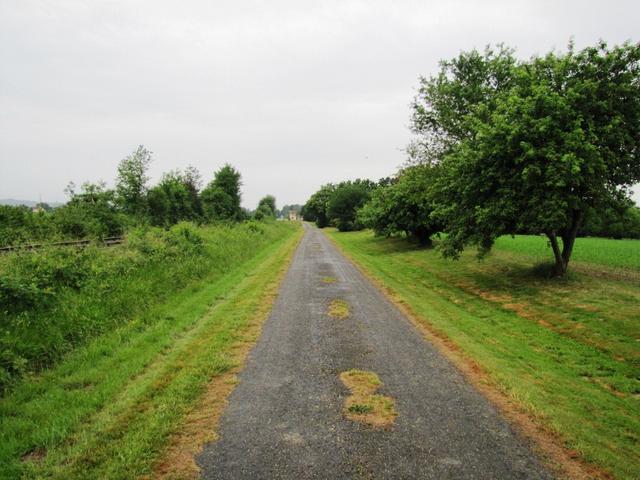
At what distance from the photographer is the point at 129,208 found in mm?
58094

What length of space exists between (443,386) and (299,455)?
307 centimetres

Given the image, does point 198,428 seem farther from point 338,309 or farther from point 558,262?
point 558,262

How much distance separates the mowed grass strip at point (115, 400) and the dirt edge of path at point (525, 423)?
451 cm

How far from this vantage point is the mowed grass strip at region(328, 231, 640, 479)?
5.58 meters

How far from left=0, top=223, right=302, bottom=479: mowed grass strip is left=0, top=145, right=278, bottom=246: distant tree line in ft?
65.1

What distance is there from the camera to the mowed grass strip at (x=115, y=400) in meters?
4.43

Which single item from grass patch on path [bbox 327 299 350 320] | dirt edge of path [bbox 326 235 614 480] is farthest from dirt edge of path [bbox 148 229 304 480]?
dirt edge of path [bbox 326 235 614 480]

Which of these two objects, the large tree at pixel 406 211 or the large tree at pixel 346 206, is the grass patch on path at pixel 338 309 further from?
the large tree at pixel 346 206

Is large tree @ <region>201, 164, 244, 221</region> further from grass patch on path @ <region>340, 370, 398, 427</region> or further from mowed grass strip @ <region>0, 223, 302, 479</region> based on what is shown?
grass patch on path @ <region>340, 370, 398, 427</region>

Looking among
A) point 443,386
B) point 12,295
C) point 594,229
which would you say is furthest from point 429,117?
point 594,229

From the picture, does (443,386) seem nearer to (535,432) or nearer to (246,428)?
(535,432)

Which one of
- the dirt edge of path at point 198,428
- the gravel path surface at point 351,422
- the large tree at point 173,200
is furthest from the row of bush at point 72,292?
the large tree at point 173,200

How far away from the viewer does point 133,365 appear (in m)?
7.19

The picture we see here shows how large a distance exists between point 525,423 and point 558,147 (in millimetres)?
11603
